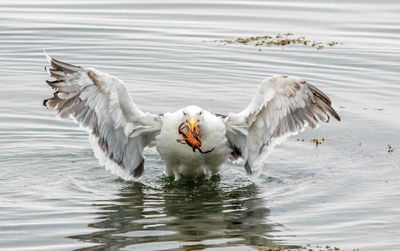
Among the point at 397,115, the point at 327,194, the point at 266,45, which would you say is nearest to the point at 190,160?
the point at 327,194

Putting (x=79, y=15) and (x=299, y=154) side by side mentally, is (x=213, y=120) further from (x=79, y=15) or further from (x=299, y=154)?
(x=79, y=15)

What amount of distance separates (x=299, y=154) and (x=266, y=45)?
6.18 m

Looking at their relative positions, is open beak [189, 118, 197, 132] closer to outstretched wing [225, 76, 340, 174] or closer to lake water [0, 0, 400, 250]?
outstretched wing [225, 76, 340, 174]

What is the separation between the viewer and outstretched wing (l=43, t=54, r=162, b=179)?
962cm

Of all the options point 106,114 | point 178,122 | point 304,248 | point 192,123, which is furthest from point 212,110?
point 304,248

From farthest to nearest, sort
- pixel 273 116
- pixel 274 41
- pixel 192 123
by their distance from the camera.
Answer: pixel 274 41 → pixel 273 116 → pixel 192 123

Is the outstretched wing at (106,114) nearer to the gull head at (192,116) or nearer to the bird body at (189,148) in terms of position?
the bird body at (189,148)

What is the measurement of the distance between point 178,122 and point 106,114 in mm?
867

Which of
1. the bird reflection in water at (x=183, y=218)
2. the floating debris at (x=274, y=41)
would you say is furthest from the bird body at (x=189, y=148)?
the floating debris at (x=274, y=41)

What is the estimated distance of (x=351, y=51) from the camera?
689 inches

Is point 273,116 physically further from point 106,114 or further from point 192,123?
point 106,114

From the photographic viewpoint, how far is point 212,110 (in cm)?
1361

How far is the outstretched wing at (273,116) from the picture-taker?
984 cm

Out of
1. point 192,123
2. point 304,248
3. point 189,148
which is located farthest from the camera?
point 189,148
